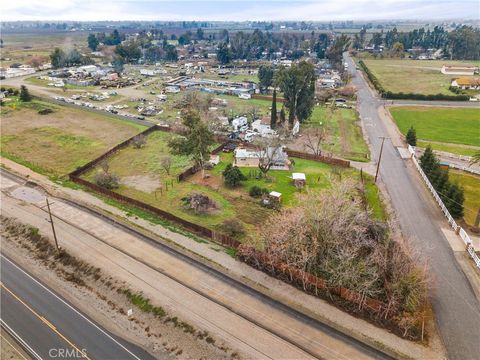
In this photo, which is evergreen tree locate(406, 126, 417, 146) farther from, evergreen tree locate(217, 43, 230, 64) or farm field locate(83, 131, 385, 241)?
evergreen tree locate(217, 43, 230, 64)

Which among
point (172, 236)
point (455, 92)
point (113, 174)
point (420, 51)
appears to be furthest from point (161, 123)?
point (420, 51)

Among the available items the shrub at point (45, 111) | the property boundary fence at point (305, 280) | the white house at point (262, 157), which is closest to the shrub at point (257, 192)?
the white house at point (262, 157)

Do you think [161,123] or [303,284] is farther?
[161,123]

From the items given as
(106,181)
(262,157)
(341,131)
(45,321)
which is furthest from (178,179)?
(341,131)

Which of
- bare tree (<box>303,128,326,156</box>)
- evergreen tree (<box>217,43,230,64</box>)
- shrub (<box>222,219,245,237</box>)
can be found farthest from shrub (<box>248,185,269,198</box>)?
evergreen tree (<box>217,43,230,64</box>)

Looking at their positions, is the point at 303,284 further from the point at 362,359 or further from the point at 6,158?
the point at 6,158

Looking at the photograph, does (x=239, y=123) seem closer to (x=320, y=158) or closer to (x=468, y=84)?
(x=320, y=158)
